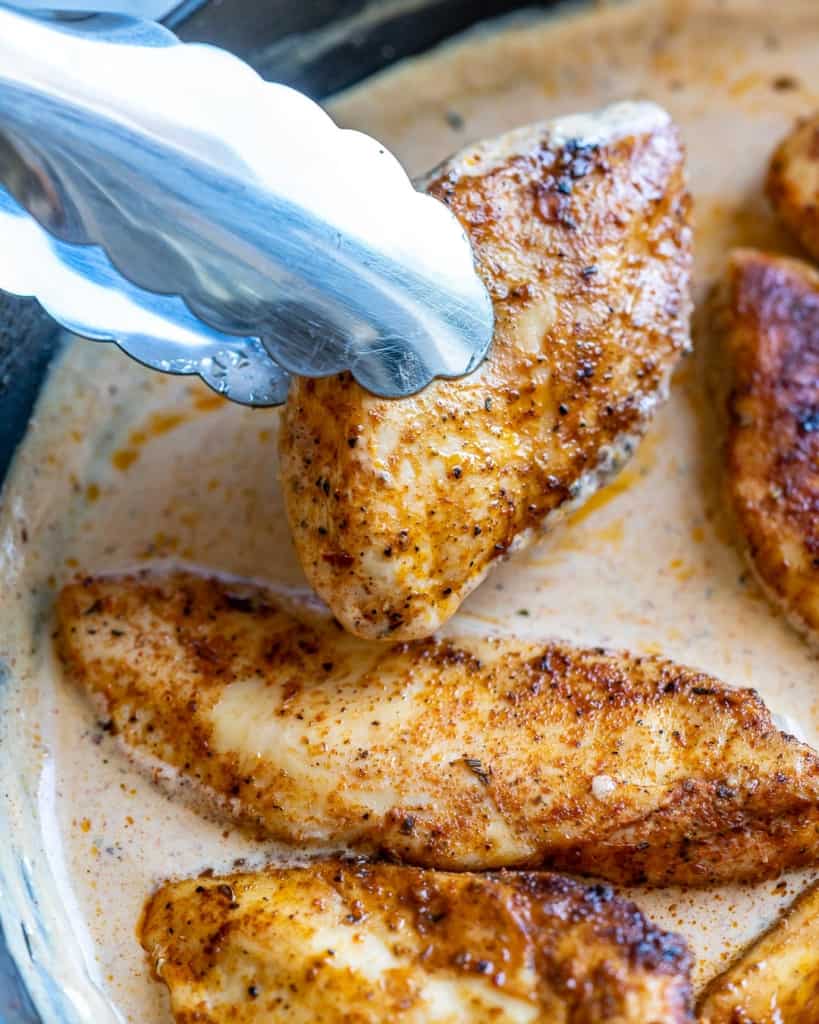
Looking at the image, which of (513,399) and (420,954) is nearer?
(420,954)

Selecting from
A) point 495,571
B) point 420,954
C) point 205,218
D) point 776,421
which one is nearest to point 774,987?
point 420,954

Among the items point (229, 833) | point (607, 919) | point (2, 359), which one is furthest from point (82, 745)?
point (607, 919)

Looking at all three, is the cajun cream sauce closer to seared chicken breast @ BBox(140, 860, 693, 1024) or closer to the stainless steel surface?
seared chicken breast @ BBox(140, 860, 693, 1024)

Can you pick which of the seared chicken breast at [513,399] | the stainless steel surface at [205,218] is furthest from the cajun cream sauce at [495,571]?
the stainless steel surface at [205,218]

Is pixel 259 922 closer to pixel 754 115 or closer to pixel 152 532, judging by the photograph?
pixel 152 532

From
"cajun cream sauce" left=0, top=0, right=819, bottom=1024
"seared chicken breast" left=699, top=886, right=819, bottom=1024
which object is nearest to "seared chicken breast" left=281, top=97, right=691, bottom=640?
"cajun cream sauce" left=0, top=0, right=819, bottom=1024

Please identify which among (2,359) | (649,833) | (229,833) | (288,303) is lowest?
(229,833)

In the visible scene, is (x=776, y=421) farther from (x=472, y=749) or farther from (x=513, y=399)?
(x=472, y=749)
